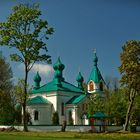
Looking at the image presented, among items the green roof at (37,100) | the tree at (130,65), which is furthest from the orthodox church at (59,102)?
the tree at (130,65)

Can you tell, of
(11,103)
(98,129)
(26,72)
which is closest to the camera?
(26,72)

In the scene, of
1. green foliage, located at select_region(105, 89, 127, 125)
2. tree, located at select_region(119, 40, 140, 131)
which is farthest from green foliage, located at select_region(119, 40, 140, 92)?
green foliage, located at select_region(105, 89, 127, 125)

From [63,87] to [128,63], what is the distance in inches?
940

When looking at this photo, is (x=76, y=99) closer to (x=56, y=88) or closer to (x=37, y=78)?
(x=56, y=88)

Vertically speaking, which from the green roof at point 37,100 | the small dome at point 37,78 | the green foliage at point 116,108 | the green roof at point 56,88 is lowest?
the green foliage at point 116,108

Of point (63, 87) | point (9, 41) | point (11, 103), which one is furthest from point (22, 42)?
point (63, 87)

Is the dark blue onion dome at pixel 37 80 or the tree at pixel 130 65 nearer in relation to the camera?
the tree at pixel 130 65

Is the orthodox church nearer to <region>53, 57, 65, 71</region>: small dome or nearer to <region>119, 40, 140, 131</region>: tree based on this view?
<region>53, 57, 65, 71</region>: small dome

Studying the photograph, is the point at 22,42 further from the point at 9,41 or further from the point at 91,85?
the point at 91,85

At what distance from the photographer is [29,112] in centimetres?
6106

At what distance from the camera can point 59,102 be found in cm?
6253

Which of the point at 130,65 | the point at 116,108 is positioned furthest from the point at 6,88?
the point at 130,65

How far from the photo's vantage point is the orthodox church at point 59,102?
60.9m

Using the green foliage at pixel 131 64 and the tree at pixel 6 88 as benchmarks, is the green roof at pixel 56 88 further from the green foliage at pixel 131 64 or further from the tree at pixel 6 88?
the green foliage at pixel 131 64
